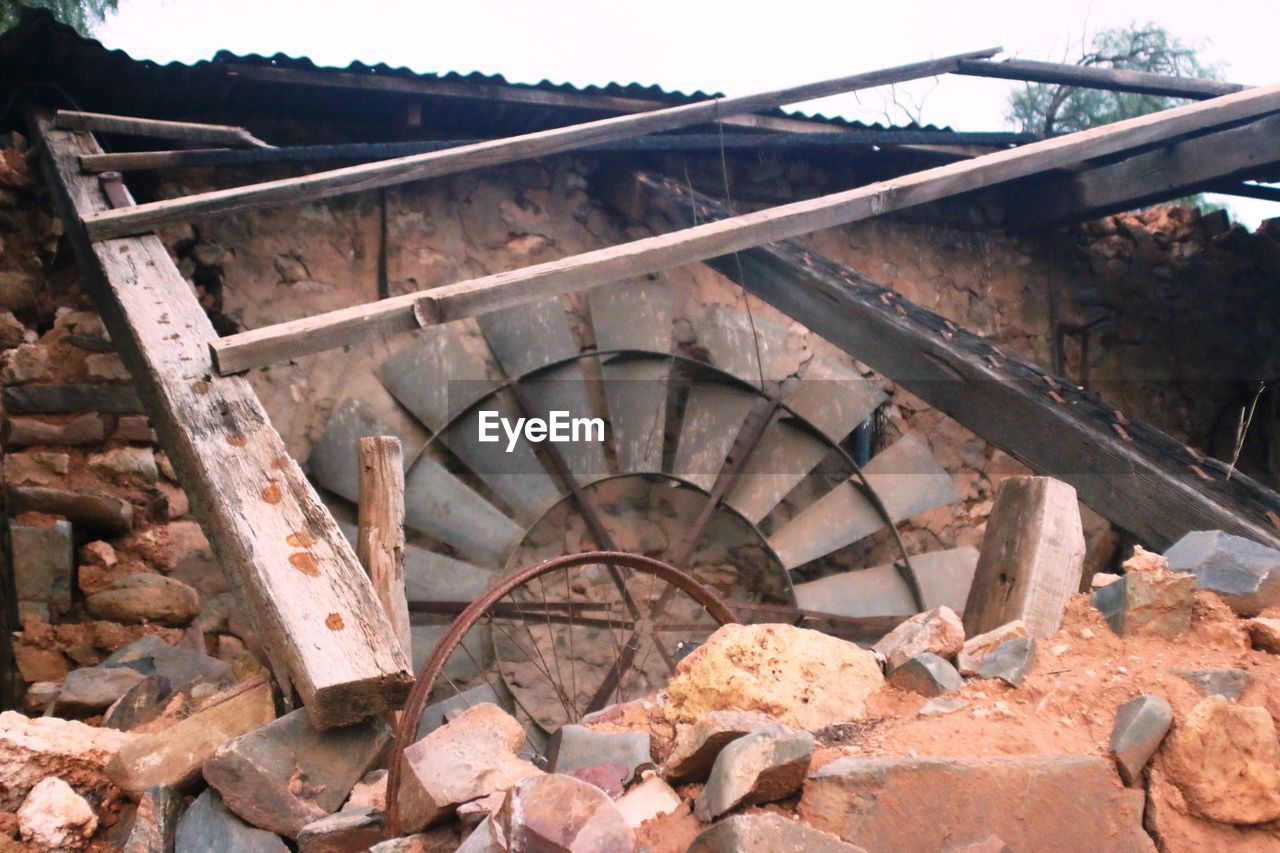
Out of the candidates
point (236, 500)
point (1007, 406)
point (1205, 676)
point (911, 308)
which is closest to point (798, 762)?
point (1205, 676)

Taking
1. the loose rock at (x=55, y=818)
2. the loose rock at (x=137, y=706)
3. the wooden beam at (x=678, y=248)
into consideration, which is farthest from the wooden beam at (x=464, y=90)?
the loose rock at (x=55, y=818)

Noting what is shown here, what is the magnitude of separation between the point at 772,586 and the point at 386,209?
234 cm

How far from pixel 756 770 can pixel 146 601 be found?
9.79 feet

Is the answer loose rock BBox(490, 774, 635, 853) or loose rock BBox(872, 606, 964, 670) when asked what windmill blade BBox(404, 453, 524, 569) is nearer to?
loose rock BBox(872, 606, 964, 670)

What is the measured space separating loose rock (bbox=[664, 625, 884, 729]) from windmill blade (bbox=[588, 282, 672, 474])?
8.44ft

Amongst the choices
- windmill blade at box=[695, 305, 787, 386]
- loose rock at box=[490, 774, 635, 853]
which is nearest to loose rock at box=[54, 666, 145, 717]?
loose rock at box=[490, 774, 635, 853]

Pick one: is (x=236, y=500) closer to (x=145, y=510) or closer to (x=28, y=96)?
(x=145, y=510)

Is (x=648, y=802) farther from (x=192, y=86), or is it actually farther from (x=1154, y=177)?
(x=1154, y=177)

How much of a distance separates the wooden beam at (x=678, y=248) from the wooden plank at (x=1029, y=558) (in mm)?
1181

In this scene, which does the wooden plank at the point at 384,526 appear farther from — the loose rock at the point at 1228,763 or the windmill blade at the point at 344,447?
the windmill blade at the point at 344,447

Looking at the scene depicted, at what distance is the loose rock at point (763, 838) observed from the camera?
141cm

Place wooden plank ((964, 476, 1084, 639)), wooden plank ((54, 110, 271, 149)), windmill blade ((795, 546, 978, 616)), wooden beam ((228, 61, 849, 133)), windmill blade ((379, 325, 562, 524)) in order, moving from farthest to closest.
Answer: windmill blade ((795, 546, 978, 616)) → windmill blade ((379, 325, 562, 524)) → wooden beam ((228, 61, 849, 133)) → wooden plank ((54, 110, 271, 149)) → wooden plank ((964, 476, 1084, 639))

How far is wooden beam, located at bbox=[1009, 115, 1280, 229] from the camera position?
4520mm

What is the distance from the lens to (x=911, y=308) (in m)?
3.82
